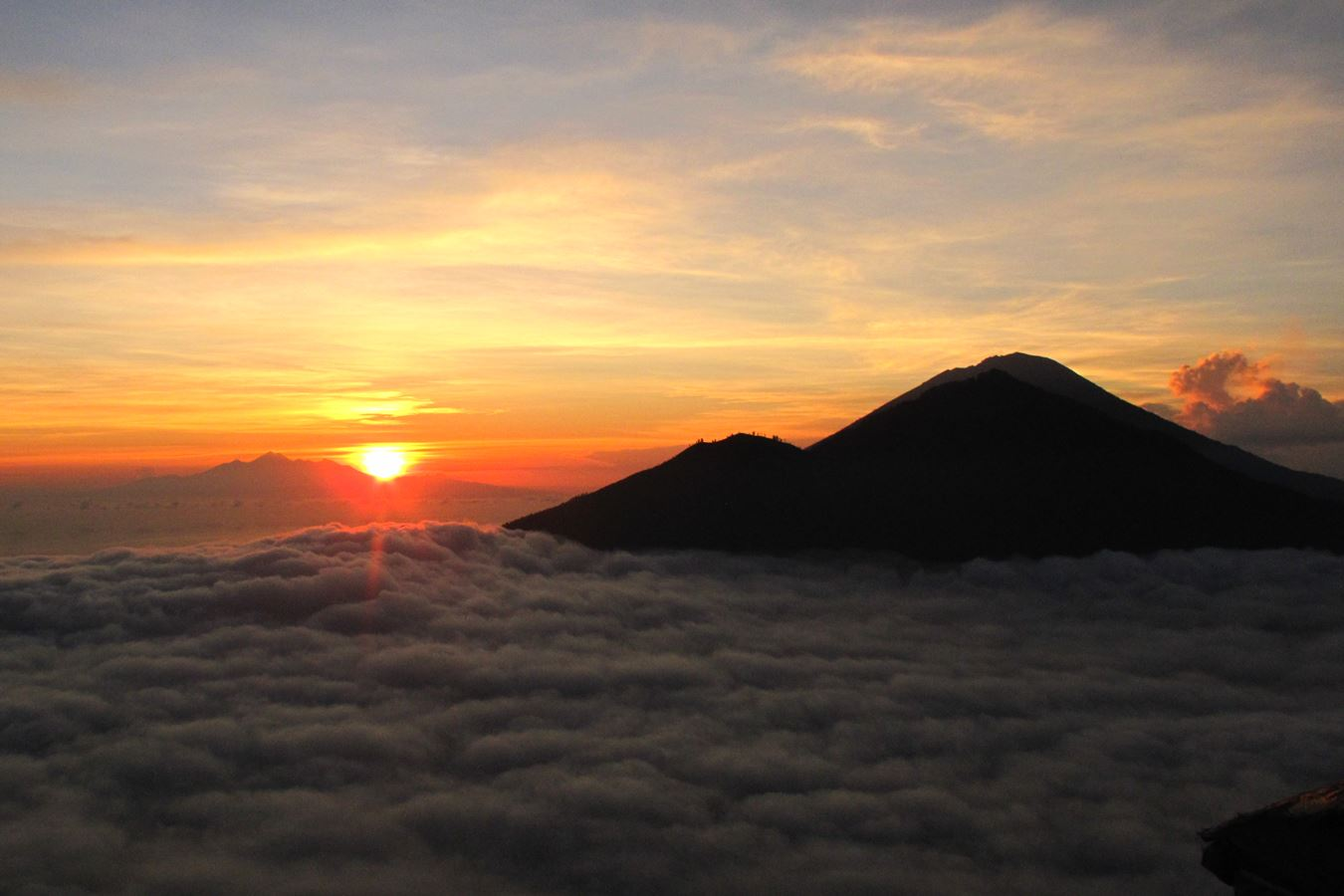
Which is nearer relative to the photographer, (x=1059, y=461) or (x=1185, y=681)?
(x=1185, y=681)

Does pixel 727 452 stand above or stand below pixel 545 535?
above

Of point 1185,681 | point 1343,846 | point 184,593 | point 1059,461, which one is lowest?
point 1185,681

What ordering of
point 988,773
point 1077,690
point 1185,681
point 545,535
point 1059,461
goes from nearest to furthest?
point 988,773
point 1077,690
point 1185,681
point 1059,461
point 545,535

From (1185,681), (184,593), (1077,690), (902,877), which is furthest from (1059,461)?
(184,593)

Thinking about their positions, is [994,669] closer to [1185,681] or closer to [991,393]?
[1185,681]

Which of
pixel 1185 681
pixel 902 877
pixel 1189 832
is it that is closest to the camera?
pixel 902 877

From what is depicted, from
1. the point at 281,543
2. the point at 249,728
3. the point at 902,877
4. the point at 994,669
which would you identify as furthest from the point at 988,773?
the point at 281,543
